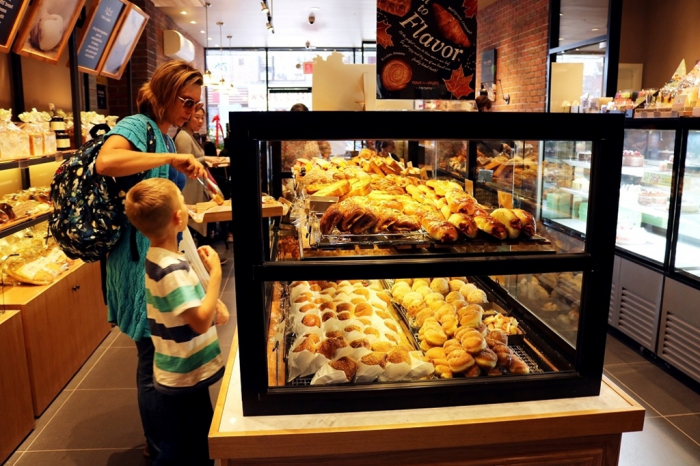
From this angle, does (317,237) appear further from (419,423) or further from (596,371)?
(596,371)

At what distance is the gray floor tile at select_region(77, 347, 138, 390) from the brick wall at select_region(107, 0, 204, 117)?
155 inches

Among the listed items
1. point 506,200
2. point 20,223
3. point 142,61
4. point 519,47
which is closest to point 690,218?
point 506,200

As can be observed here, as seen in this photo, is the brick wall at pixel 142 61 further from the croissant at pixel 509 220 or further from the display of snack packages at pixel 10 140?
the croissant at pixel 509 220

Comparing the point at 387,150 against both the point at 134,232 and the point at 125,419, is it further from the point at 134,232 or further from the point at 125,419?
the point at 125,419

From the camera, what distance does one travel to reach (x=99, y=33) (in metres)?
5.35

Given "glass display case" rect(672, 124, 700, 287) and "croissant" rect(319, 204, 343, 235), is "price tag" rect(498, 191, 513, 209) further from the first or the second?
"glass display case" rect(672, 124, 700, 287)

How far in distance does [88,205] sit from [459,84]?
1.47 meters

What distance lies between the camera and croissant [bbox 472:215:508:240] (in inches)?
66.9

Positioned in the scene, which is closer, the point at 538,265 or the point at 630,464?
the point at 538,265

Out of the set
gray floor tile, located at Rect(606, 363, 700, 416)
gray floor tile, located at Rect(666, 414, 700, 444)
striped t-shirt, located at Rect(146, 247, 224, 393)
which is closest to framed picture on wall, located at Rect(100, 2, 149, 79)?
striped t-shirt, located at Rect(146, 247, 224, 393)

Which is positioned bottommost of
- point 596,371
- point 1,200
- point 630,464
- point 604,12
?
point 630,464

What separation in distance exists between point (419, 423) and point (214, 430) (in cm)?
55

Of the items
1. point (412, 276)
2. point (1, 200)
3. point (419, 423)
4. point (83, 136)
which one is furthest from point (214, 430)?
point (83, 136)

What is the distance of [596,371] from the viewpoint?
5.46 ft
